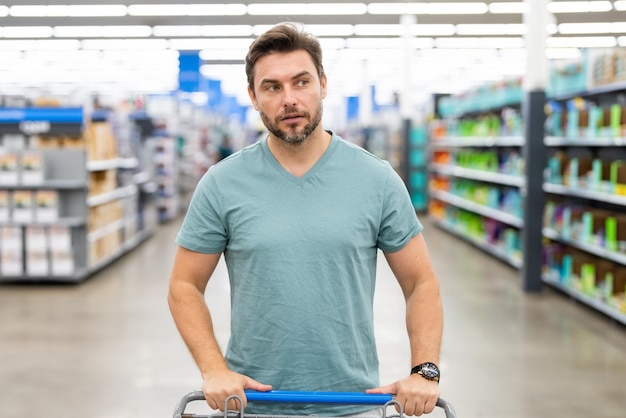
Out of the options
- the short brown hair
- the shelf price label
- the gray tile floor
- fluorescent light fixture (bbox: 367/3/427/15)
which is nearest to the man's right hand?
the short brown hair

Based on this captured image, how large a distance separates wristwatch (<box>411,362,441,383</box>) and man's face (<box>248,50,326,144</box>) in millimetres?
639

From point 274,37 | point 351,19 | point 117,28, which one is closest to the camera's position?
point 274,37

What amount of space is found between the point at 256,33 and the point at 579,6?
25.4 feet

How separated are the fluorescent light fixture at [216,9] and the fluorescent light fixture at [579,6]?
6.38 meters

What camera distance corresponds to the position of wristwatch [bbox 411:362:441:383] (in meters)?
1.96

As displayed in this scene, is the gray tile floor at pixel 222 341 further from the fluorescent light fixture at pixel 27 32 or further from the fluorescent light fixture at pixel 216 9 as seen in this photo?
the fluorescent light fixture at pixel 27 32

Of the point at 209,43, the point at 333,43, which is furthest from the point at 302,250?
the point at 209,43

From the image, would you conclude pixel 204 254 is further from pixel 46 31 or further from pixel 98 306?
pixel 46 31

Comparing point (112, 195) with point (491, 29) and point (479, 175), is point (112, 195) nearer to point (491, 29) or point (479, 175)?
point (479, 175)

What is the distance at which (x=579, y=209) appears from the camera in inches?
315

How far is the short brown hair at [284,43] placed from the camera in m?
1.96

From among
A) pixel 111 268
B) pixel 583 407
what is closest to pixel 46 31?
pixel 111 268

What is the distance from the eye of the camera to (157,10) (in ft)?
54.1

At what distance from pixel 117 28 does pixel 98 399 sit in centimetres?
1573
